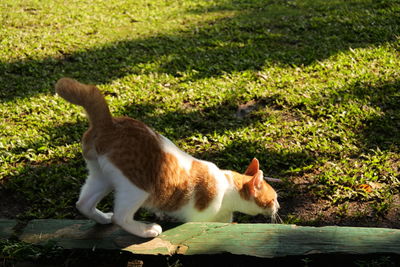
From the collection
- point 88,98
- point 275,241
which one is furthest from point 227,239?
point 88,98

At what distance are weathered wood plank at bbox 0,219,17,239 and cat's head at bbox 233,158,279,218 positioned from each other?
1.81 m

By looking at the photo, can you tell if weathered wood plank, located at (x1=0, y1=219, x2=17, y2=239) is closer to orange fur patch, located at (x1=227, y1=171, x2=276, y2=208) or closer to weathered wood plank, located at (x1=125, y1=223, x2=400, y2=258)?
weathered wood plank, located at (x1=125, y1=223, x2=400, y2=258)

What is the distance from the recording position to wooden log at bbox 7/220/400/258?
126 inches

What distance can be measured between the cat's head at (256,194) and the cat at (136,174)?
0.29 ft

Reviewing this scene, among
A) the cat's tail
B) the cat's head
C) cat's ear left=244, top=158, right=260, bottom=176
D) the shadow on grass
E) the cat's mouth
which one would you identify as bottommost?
the cat's mouth

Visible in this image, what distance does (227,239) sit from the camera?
338 cm

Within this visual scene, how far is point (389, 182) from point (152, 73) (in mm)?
3757

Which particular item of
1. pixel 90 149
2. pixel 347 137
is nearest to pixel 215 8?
pixel 347 137

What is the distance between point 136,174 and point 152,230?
16.9 inches

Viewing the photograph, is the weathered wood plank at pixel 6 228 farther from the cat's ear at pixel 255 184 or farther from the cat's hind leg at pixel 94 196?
the cat's ear at pixel 255 184

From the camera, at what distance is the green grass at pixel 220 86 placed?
4934mm

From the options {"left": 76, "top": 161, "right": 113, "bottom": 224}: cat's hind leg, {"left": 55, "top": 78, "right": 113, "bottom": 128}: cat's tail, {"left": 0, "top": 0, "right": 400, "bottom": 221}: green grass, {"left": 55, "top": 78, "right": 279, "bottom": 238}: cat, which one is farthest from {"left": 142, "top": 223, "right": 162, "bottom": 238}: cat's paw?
{"left": 0, "top": 0, "right": 400, "bottom": 221}: green grass

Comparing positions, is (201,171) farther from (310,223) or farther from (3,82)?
(3,82)

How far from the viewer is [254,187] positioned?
4.02 m
